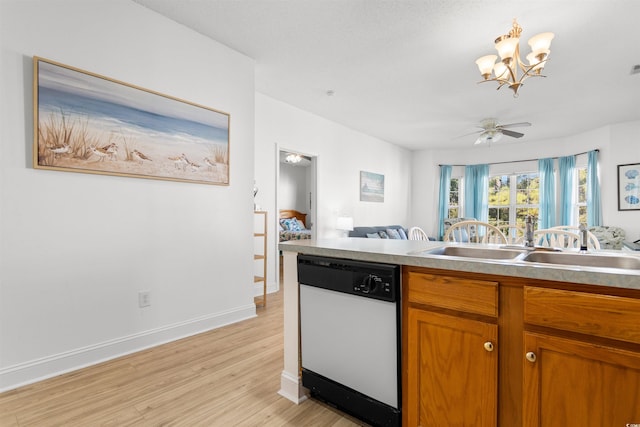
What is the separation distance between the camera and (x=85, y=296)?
85.8 inches

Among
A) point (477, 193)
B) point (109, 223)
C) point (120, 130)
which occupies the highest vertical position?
point (120, 130)

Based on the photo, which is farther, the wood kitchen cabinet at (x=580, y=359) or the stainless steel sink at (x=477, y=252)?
the stainless steel sink at (x=477, y=252)

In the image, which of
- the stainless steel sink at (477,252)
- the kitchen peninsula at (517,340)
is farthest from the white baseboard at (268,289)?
the stainless steel sink at (477,252)

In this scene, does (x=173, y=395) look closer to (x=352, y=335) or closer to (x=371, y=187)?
(x=352, y=335)

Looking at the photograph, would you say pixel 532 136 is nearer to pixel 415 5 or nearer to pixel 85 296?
pixel 415 5

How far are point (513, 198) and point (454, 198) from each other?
1214 millimetres

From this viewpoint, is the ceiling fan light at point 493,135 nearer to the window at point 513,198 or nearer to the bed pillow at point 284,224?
the window at point 513,198

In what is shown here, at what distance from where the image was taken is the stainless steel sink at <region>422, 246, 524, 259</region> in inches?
60.2

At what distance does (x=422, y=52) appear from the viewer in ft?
10.2

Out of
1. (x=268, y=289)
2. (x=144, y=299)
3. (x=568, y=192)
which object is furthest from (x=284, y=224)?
(x=568, y=192)

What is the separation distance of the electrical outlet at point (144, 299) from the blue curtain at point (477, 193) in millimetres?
6727

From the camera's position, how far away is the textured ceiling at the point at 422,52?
2449 mm

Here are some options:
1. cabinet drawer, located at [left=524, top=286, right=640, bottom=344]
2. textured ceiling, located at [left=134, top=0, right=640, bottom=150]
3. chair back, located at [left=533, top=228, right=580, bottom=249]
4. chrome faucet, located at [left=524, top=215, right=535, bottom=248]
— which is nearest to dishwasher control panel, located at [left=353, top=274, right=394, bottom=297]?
cabinet drawer, located at [left=524, top=286, right=640, bottom=344]

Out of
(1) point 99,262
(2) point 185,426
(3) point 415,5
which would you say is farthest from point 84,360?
(3) point 415,5
